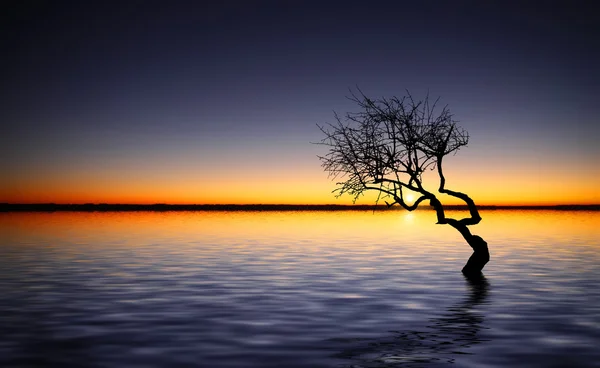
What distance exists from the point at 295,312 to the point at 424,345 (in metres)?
6.19

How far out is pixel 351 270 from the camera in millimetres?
36000

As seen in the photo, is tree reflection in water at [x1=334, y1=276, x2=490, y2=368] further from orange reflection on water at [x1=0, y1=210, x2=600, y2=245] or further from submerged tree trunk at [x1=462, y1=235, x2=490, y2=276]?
orange reflection on water at [x1=0, y1=210, x2=600, y2=245]

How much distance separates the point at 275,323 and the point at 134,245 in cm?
3737

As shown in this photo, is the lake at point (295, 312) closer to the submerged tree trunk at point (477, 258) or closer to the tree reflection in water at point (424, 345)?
the tree reflection in water at point (424, 345)

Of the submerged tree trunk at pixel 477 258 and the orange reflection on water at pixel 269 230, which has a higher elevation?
the orange reflection on water at pixel 269 230

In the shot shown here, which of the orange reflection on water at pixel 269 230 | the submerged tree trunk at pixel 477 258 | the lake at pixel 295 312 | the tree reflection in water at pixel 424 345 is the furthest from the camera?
the orange reflection on water at pixel 269 230

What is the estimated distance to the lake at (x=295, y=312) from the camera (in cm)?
1580

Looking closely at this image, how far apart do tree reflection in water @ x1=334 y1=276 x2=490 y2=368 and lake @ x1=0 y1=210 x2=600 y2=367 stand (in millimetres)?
Result: 32

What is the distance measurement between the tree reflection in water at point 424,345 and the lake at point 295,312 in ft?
0.11

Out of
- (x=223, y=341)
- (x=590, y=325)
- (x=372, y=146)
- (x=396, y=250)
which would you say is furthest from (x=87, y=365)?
(x=396, y=250)

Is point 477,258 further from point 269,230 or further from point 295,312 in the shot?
point 269,230

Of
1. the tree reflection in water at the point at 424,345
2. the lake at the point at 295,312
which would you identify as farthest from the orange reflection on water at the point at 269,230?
the tree reflection in water at the point at 424,345

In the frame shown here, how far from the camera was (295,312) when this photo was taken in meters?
22.1

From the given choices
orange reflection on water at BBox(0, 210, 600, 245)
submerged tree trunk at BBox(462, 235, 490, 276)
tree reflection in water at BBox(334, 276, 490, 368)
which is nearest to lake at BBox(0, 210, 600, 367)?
tree reflection in water at BBox(334, 276, 490, 368)
